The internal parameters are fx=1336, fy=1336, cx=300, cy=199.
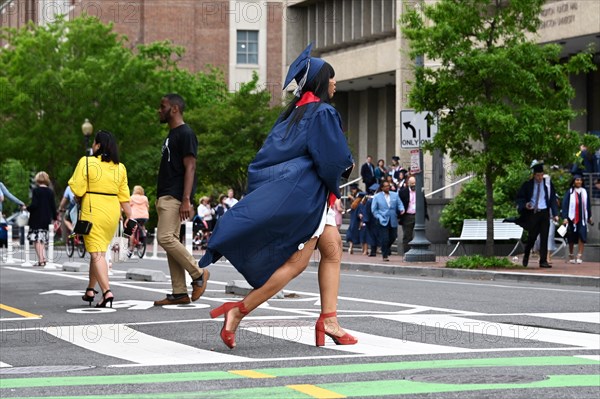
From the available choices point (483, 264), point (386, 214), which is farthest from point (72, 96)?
point (483, 264)

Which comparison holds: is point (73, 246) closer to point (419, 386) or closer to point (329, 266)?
point (329, 266)

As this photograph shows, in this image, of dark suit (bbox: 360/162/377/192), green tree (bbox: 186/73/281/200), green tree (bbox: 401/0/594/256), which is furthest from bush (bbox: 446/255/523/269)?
green tree (bbox: 186/73/281/200)

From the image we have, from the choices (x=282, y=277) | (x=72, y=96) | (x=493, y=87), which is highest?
(x=72, y=96)

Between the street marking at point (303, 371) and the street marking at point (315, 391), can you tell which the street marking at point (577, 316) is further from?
the street marking at point (315, 391)

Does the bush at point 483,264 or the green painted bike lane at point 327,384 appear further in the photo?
the bush at point 483,264

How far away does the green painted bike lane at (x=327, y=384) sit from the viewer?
24.0 ft

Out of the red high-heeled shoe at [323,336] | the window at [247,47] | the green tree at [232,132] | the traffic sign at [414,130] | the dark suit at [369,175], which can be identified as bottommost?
the red high-heeled shoe at [323,336]

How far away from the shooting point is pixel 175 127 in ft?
43.9

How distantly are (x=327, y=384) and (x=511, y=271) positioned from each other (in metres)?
16.3

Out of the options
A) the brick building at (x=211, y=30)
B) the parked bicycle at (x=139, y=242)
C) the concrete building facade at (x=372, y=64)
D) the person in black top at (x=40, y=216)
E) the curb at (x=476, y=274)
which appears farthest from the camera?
the brick building at (x=211, y=30)

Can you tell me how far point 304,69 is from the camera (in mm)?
8969

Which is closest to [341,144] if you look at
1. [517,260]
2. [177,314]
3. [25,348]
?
[25,348]

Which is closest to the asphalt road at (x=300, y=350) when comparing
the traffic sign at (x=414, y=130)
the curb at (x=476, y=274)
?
the curb at (x=476, y=274)

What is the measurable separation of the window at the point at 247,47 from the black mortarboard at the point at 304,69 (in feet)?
228
